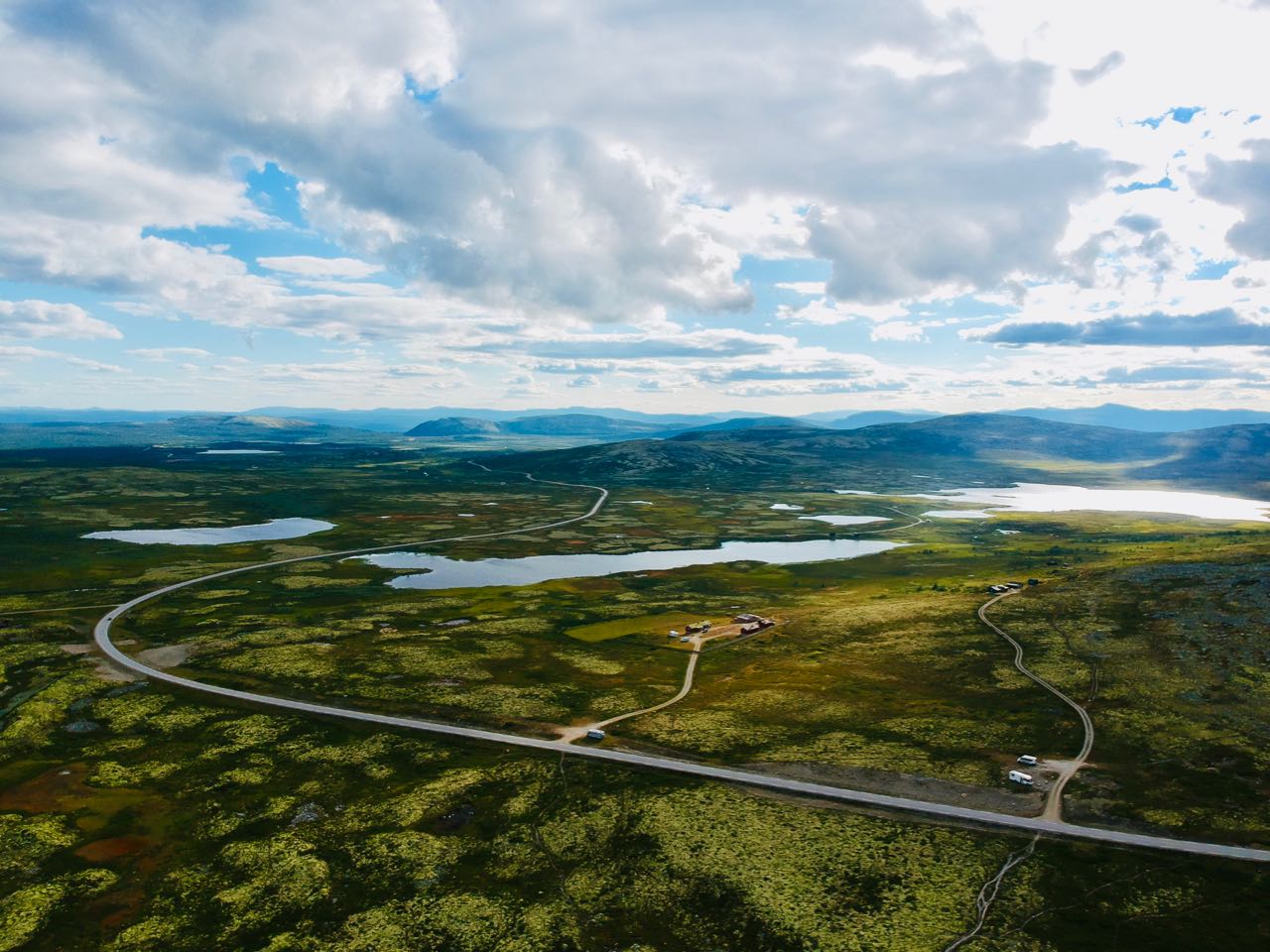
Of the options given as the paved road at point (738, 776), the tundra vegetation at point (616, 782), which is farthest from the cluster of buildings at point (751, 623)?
the paved road at point (738, 776)

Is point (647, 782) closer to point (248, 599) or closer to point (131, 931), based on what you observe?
point (131, 931)

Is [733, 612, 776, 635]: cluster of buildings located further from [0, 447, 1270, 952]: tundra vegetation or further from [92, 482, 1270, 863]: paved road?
[92, 482, 1270, 863]: paved road

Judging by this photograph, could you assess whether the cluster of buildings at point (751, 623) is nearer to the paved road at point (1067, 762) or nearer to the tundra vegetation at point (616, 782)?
the tundra vegetation at point (616, 782)

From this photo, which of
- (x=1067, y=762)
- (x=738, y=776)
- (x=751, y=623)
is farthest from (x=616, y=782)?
(x=751, y=623)

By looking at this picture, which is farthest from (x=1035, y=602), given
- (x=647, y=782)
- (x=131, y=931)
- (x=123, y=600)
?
(x=123, y=600)

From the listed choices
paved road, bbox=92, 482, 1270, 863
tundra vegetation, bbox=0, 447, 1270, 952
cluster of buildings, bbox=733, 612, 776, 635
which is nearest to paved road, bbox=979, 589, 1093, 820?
tundra vegetation, bbox=0, 447, 1270, 952

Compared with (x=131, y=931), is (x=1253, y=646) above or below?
above

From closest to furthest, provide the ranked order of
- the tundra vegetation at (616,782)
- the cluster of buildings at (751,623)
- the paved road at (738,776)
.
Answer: the tundra vegetation at (616,782) → the paved road at (738,776) → the cluster of buildings at (751,623)

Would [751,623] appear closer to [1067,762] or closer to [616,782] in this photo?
[1067,762]

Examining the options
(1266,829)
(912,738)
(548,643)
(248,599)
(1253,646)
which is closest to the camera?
(1266,829)
